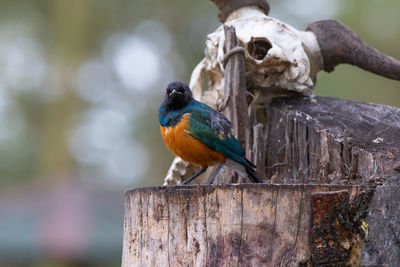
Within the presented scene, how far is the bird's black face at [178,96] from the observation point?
4891 millimetres

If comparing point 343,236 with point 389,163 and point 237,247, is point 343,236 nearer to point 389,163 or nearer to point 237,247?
point 237,247

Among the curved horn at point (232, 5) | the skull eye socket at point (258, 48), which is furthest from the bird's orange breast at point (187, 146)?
the curved horn at point (232, 5)

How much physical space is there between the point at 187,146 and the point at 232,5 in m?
1.51

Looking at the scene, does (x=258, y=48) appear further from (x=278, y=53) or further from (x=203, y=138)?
(x=203, y=138)

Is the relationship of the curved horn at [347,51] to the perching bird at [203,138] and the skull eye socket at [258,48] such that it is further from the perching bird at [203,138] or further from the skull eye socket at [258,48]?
the perching bird at [203,138]

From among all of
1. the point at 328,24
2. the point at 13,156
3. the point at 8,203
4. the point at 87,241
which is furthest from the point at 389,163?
the point at 13,156

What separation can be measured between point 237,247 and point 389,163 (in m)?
1.18

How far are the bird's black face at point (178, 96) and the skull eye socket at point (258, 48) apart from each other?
0.62 metres

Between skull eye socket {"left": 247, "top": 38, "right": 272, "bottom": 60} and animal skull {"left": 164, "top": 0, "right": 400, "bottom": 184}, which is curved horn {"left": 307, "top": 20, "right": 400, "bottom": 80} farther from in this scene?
skull eye socket {"left": 247, "top": 38, "right": 272, "bottom": 60}

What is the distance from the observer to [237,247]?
10.4ft

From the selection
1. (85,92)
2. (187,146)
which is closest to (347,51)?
(187,146)

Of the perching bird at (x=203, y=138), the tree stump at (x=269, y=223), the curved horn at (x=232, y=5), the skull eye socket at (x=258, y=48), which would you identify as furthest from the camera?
the curved horn at (x=232, y=5)

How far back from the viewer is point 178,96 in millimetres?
4910

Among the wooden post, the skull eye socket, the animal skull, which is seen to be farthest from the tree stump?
the skull eye socket
